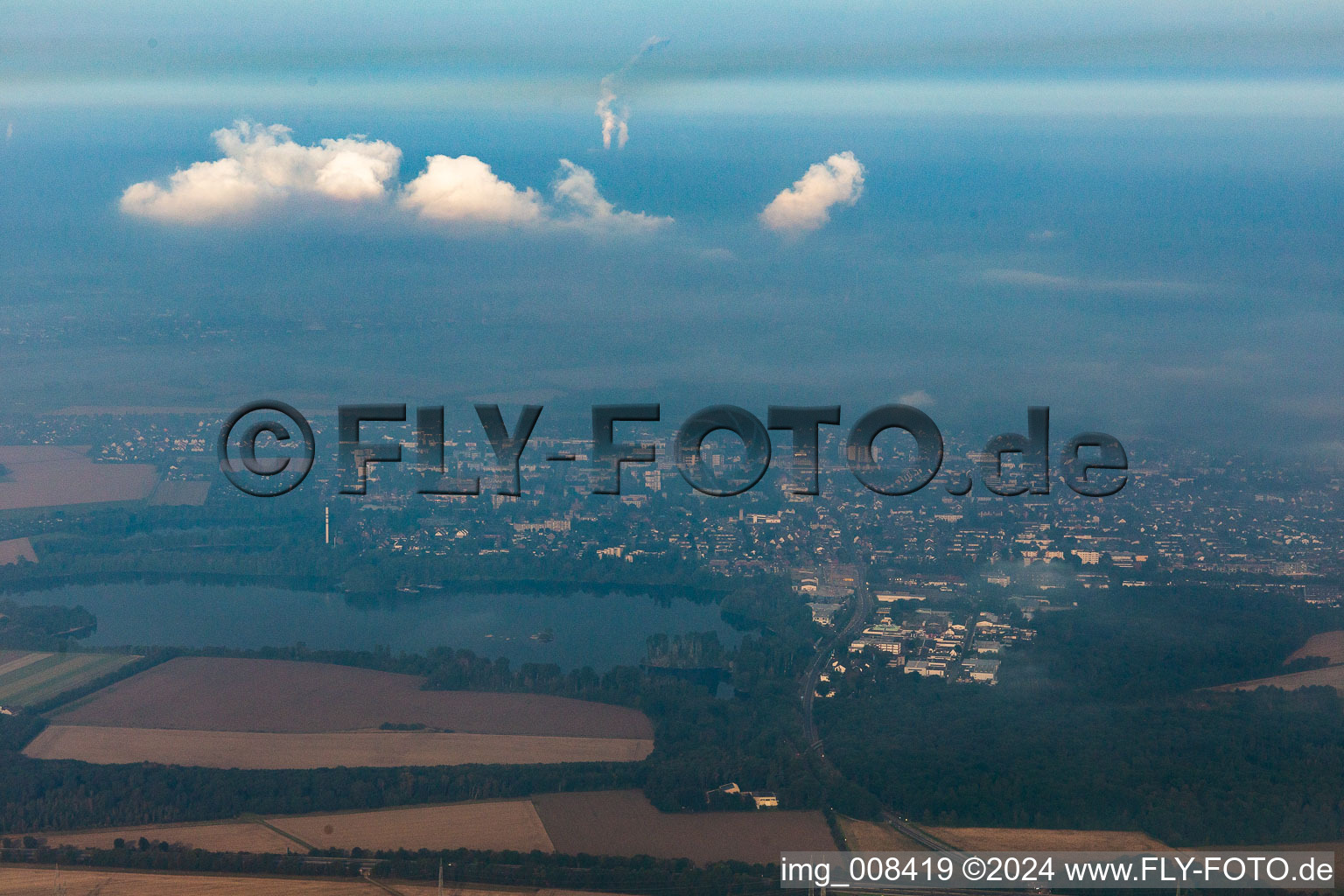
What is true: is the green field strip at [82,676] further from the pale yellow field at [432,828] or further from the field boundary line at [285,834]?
the pale yellow field at [432,828]

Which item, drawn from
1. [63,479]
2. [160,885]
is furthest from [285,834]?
[63,479]

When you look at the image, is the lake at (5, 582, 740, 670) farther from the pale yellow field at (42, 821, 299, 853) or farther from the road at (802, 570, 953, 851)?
the pale yellow field at (42, 821, 299, 853)

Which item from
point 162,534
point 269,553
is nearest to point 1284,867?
point 269,553

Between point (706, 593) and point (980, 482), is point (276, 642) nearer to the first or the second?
point (706, 593)

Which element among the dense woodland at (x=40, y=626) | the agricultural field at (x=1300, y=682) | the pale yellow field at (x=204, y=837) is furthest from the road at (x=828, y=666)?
the dense woodland at (x=40, y=626)

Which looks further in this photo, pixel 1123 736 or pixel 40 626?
pixel 40 626

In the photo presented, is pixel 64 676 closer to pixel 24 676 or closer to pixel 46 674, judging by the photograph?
pixel 46 674

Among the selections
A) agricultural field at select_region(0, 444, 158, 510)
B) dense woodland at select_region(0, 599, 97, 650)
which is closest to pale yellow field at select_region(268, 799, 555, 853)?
dense woodland at select_region(0, 599, 97, 650)
